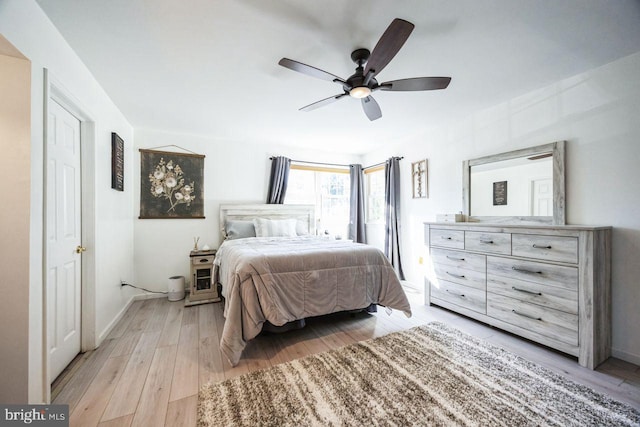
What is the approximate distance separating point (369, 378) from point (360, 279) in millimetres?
895

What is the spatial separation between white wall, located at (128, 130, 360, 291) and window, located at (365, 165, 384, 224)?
1.56 m

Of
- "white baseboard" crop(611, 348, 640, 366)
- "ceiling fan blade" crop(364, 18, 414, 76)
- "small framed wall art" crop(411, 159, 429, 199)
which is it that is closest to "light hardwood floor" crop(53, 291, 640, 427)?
"white baseboard" crop(611, 348, 640, 366)

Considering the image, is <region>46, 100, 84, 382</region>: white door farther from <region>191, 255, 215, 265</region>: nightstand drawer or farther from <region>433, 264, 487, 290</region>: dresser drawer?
<region>433, 264, 487, 290</region>: dresser drawer

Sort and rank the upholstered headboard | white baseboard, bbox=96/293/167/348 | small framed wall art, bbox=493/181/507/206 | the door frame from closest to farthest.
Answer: the door frame, white baseboard, bbox=96/293/167/348, small framed wall art, bbox=493/181/507/206, the upholstered headboard

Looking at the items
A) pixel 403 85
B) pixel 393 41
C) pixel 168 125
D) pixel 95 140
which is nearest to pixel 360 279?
pixel 403 85

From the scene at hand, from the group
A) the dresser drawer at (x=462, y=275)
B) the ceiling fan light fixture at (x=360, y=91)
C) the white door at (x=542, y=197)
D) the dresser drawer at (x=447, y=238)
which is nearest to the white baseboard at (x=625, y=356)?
the dresser drawer at (x=462, y=275)

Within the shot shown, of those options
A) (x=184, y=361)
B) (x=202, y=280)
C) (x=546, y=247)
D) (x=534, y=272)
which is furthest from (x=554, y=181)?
(x=202, y=280)

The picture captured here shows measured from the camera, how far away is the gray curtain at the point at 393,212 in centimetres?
413

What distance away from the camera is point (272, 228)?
3.67 meters

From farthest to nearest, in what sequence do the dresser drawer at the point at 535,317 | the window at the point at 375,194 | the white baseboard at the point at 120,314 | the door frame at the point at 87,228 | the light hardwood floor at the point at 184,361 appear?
the window at the point at 375,194, the white baseboard at the point at 120,314, the door frame at the point at 87,228, the dresser drawer at the point at 535,317, the light hardwood floor at the point at 184,361

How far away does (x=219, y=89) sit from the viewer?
247cm

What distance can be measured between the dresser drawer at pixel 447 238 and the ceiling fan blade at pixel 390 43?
2006 millimetres

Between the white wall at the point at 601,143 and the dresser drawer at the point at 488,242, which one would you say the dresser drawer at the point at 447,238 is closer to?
the dresser drawer at the point at 488,242

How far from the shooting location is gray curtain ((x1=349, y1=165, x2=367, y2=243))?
4.96m
